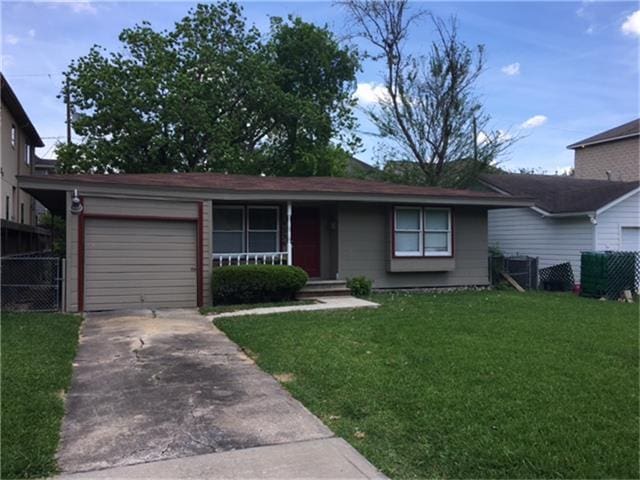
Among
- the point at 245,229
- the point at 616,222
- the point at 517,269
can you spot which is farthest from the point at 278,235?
the point at 616,222

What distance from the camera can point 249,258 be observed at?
42.8ft

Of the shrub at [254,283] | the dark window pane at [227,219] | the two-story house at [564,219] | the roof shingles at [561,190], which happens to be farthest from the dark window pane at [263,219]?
the two-story house at [564,219]

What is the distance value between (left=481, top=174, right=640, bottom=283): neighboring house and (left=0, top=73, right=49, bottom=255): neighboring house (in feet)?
54.0

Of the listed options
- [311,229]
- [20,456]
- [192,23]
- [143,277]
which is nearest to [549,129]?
[192,23]

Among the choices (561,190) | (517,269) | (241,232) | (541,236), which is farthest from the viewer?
(561,190)

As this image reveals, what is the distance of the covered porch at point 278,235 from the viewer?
517 inches

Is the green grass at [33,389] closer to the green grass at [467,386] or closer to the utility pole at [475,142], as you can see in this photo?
the green grass at [467,386]

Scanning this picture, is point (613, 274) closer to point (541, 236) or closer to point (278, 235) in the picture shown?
point (541, 236)

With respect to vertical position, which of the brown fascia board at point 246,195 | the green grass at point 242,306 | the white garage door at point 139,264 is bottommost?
the green grass at point 242,306

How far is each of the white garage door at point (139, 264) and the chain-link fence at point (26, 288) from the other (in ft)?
1.90

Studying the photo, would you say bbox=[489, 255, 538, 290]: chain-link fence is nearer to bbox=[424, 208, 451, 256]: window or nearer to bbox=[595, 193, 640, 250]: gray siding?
bbox=[595, 193, 640, 250]: gray siding

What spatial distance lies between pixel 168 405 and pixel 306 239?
9802 millimetres

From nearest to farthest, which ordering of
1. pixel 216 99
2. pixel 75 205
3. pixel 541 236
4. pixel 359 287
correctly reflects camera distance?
pixel 75 205
pixel 359 287
pixel 541 236
pixel 216 99

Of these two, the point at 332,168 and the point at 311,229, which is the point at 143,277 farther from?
the point at 332,168
